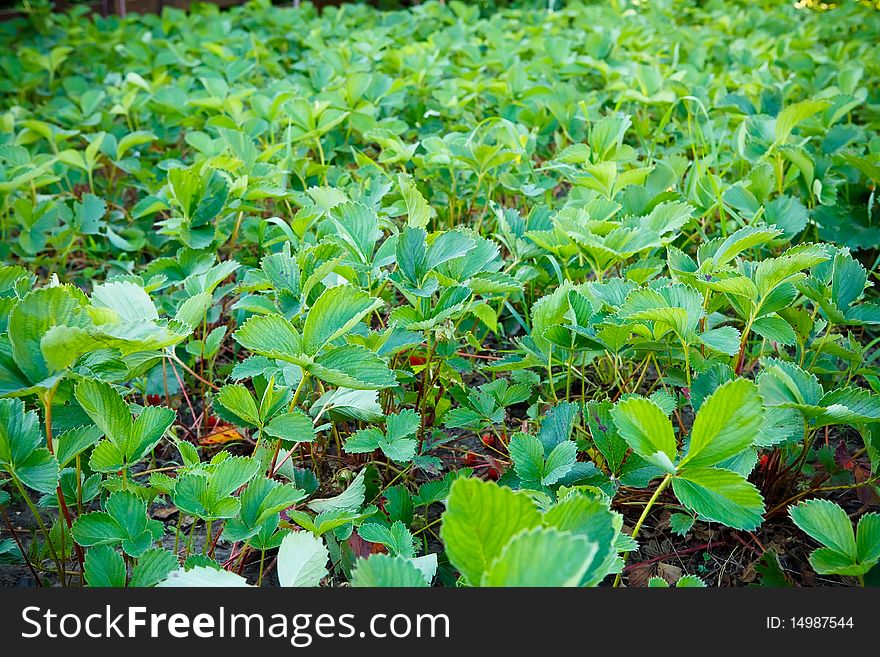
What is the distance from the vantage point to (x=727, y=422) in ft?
2.16

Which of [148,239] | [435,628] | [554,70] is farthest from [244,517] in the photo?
[554,70]

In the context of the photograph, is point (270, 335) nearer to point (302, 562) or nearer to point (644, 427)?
point (302, 562)

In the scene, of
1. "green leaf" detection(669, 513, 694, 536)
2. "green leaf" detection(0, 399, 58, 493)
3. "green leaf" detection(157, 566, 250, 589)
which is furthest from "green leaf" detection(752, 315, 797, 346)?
"green leaf" detection(0, 399, 58, 493)

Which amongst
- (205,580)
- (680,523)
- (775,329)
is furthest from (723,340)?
(205,580)

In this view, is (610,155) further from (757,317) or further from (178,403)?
(178,403)

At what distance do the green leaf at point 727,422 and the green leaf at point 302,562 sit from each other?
32cm

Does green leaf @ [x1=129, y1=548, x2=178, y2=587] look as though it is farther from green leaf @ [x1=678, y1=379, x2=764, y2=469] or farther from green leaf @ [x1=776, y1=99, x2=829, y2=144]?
green leaf @ [x1=776, y1=99, x2=829, y2=144]

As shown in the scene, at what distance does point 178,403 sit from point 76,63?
2.41m

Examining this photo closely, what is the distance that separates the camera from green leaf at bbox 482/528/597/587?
49cm

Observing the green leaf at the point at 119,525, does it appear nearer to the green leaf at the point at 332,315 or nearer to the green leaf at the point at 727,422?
the green leaf at the point at 332,315

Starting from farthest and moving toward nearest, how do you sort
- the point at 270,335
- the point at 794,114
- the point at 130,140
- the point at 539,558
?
the point at 130,140 → the point at 794,114 → the point at 270,335 → the point at 539,558

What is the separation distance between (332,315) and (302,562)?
26cm

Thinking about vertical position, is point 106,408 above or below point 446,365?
above

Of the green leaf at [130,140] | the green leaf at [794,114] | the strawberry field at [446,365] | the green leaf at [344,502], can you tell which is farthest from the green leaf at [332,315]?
the green leaf at [130,140]
